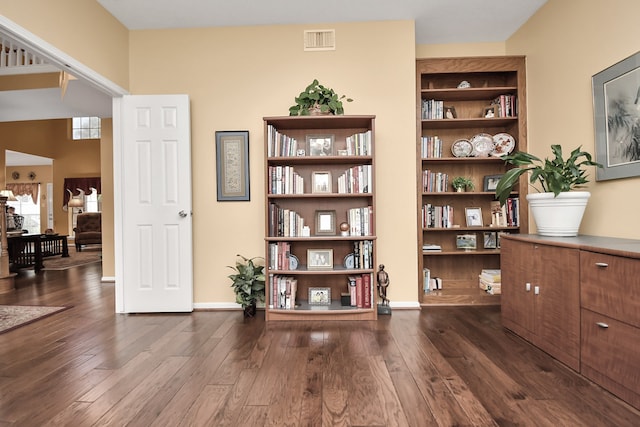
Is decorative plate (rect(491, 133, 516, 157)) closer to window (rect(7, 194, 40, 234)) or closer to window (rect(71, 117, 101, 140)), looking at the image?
window (rect(71, 117, 101, 140))

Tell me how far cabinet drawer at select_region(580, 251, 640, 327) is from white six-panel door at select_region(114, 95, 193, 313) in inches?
122

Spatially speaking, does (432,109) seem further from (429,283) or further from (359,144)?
(429,283)

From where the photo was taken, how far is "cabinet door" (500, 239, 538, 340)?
238 centimetres

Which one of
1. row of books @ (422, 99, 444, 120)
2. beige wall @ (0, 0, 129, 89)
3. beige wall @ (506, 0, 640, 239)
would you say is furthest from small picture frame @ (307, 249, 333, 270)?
beige wall @ (0, 0, 129, 89)

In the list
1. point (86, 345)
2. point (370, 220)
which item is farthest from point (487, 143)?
point (86, 345)

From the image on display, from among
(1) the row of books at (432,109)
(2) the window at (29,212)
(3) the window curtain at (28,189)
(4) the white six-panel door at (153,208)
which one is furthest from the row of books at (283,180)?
(2) the window at (29,212)

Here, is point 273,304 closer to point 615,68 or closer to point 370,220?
point 370,220

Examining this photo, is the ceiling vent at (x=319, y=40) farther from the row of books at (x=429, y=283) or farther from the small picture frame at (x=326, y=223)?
the row of books at (x=429, y=283)

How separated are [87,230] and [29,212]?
205 inches

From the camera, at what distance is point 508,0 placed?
306 centimetres

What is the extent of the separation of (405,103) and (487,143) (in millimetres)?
1071

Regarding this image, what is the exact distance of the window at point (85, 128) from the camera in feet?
33.5

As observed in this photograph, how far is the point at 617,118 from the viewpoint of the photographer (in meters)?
2.38

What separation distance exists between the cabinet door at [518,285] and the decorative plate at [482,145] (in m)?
1.30
